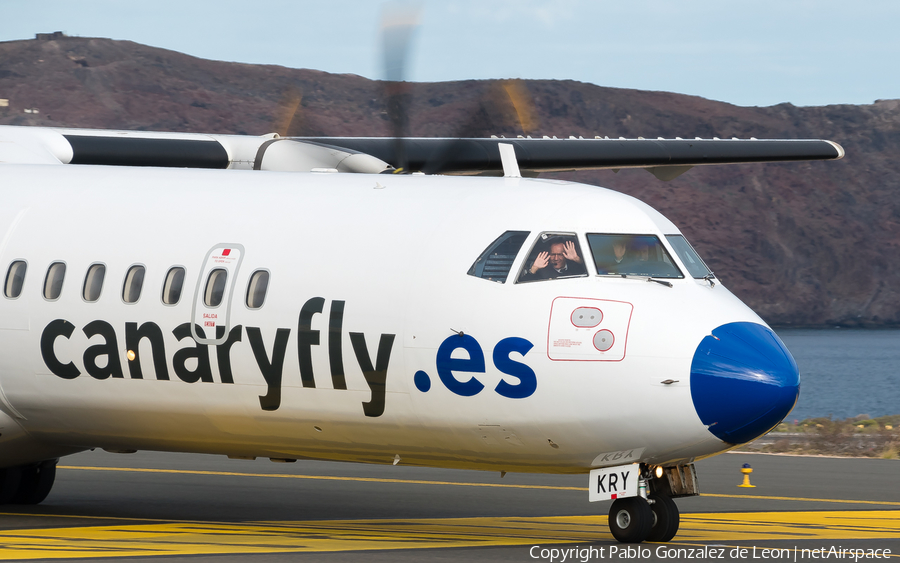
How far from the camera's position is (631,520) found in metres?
10.7

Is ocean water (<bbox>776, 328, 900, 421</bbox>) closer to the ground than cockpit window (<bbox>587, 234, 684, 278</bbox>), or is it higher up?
closer to the ground

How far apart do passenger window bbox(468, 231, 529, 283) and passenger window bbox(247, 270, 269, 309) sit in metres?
1.95

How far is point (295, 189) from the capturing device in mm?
12078

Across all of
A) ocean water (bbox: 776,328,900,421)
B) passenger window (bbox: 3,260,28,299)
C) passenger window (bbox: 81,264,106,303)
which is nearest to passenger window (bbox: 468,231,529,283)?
passenger window (bbox: 81,264,106,303)

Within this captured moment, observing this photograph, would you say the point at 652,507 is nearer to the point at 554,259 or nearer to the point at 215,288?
the point at 554,259

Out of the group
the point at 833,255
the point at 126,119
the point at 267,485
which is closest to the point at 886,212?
the point at 833,255

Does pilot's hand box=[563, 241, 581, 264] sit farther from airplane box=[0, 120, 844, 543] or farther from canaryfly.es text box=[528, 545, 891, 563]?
canaryfly.es text box=[528, 545, 891, 563]

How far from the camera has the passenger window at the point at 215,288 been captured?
11.6m

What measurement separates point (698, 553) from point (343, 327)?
3.52 metres

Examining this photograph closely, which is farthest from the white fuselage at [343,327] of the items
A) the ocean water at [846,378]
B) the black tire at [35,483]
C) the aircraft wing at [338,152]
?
the ocean water at [846,378]

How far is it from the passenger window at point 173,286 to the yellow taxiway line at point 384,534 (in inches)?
85.1

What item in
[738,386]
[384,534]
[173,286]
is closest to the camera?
[738,386]

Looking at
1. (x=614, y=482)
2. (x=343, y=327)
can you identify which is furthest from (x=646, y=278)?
(x=343, y=327)

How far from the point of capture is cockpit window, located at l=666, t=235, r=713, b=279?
10.9 meters
